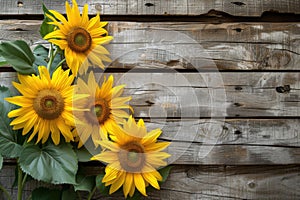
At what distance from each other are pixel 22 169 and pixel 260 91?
60 cm

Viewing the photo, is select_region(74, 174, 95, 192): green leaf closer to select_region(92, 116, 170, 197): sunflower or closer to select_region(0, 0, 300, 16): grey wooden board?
select_region(92, 116, 170, 197): sunflower

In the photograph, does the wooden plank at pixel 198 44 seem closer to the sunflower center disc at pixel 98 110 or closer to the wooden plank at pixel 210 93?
the wooden plank at pixel 210 93

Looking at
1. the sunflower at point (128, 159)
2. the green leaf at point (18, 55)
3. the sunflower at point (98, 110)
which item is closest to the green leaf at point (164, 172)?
the sunflower at point (128, 159)

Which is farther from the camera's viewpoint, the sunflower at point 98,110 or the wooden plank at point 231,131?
the wooden plank at point 231,131

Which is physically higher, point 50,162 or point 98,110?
point 98,110

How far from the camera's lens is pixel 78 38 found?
0.98 metres

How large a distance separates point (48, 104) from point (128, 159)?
21 centimetres

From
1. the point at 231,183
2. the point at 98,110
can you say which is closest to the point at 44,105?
the point at 98,110

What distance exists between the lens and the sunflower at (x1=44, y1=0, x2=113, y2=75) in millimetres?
973

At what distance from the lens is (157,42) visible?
3.67 feet

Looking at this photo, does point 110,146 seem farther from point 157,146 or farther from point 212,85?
point 212,85

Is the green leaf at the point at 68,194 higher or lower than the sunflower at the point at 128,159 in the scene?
lower

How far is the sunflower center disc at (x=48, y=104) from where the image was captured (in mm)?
939

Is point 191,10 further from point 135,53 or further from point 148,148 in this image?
point 148,148
